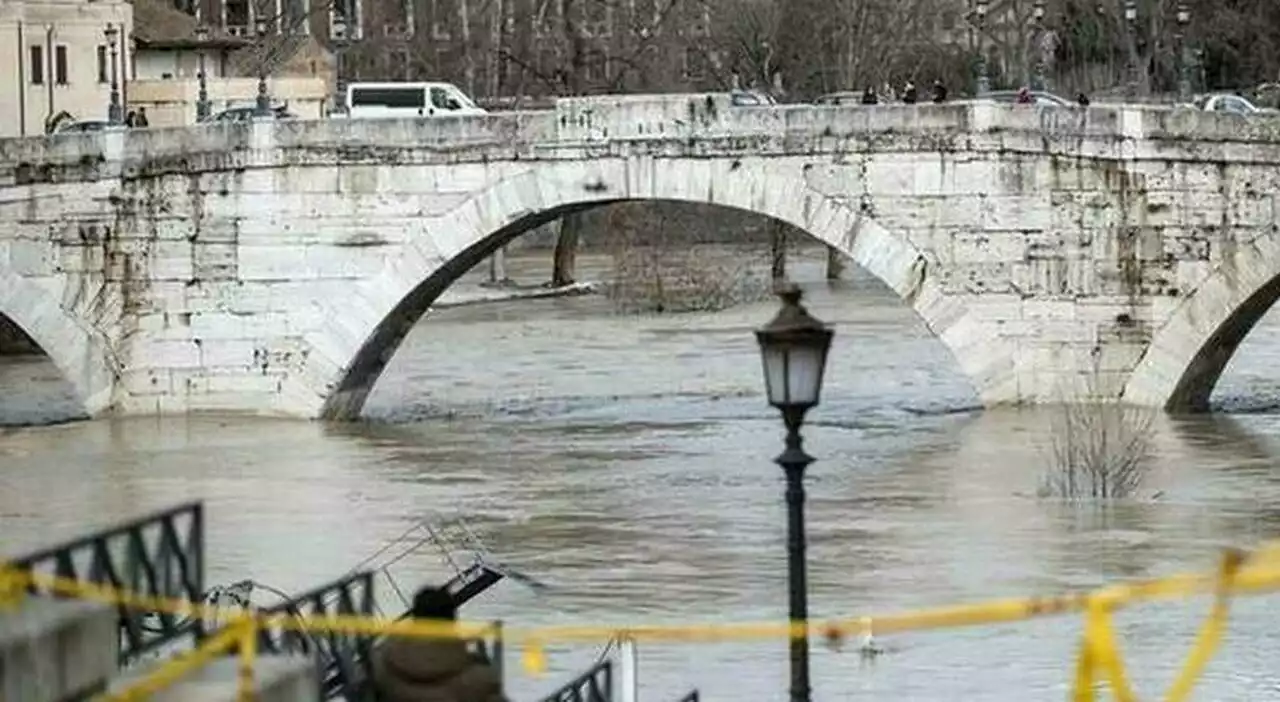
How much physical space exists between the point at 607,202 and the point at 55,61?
27.5m

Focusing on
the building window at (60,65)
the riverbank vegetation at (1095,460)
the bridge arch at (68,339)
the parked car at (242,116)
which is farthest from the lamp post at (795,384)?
the building window at (60,65)

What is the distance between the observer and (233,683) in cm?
950

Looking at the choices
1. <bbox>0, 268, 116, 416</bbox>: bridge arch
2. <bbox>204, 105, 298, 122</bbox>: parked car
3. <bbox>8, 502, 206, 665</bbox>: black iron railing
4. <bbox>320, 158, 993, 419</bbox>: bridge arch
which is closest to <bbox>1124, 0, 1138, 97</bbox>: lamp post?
<bbox>204, 105, 298, 122</bbox>: parked car

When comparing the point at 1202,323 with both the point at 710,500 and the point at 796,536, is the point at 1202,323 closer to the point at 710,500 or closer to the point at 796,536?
the point at 710,500

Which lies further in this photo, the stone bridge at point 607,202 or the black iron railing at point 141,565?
the stone bridge at point 607,202

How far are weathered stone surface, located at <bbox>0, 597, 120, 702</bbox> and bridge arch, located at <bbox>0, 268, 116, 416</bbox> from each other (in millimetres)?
27273

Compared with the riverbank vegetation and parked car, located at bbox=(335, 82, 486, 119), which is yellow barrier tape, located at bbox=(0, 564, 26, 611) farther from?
parked car, located at bbox=(335, 82, 486, 119)

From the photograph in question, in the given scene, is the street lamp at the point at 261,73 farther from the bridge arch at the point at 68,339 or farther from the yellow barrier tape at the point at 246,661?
the yellow barrier tape at the point at 246,661

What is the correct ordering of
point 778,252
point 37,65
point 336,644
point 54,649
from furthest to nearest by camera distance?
1. point 37,65
2. point 778,252
3. point 336,644
4. point 54,649

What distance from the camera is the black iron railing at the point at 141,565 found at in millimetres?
10367

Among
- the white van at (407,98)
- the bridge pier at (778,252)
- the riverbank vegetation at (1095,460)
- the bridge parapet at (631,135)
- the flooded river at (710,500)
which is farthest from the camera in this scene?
the bridge pier at (778,252)

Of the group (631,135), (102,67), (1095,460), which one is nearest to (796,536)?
(1095,460)

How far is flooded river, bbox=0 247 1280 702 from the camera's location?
22.4 m

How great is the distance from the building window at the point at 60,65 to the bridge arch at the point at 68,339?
24.8 m
